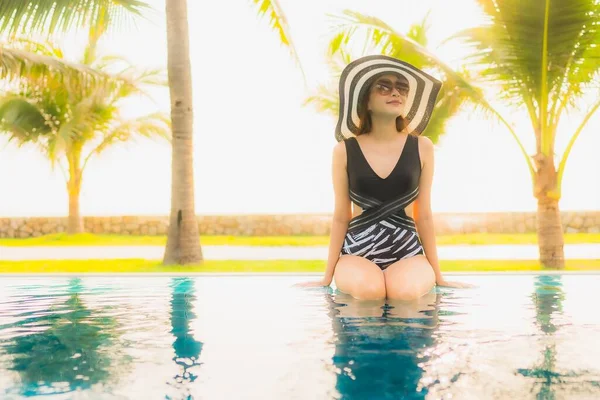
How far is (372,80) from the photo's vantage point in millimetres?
4043

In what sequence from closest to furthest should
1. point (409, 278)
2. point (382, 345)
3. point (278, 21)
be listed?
point (382, 345) → point (409, 278) → point (278, 21)

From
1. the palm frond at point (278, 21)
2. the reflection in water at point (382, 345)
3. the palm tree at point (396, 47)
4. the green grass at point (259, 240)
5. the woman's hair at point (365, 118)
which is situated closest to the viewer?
the reflection in water at point (382, 345)

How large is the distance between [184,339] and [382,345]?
998 millimetres

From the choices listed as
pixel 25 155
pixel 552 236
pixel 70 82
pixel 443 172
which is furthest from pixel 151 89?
pixel 552 236

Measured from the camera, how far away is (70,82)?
11.4 metres

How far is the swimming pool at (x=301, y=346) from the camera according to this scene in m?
2.40

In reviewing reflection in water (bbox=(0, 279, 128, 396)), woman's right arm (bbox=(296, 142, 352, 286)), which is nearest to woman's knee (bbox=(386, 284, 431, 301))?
woman's right arm (bbox=(296, 142, 352, 286))

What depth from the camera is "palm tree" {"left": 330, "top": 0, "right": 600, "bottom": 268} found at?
8.35 meters

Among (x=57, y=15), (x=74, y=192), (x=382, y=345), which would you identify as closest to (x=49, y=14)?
(x=57, y=15)

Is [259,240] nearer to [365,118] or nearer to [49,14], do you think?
[49,14]

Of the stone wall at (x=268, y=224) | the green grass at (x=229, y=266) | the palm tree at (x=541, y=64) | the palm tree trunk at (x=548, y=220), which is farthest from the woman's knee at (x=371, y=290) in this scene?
the stone wall at (x=268, y=224)

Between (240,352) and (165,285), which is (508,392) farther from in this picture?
(165,285)

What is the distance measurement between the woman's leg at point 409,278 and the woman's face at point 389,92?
3.01 ft

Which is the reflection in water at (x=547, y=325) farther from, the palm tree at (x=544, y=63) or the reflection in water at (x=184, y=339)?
the palm tree at (x=544, y=63)
